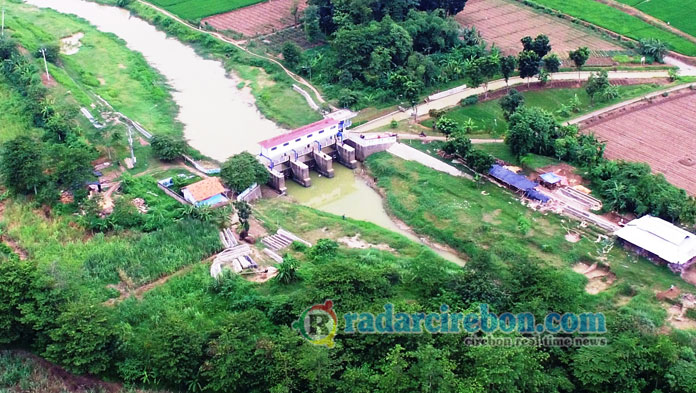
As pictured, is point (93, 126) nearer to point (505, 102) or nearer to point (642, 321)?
point (505, 102)

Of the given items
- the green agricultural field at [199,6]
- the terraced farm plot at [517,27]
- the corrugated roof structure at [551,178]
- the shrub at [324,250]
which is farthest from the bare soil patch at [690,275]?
the green agricultural field at [199,6]

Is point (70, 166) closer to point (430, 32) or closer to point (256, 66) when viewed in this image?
point (256, 66)

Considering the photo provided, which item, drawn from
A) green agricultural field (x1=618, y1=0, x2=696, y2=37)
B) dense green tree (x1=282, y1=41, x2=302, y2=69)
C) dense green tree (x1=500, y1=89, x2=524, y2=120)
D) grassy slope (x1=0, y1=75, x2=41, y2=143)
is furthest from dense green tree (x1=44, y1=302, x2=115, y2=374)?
green agricultural field (x1=618, y1=0, x2=696, y2=37)

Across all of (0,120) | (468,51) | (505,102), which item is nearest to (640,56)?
(468,51)

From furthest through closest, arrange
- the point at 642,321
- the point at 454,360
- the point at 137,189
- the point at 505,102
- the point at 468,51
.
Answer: the point at 468,51 → the point at 505,102 → the point at 137,189 → the point at 642,321 → the point at 454,360

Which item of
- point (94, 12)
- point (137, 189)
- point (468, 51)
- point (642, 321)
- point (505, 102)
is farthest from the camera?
point (94, 12)

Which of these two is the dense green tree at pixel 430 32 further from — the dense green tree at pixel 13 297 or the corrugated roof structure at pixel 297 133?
the dense green tree at pixel 13 297
